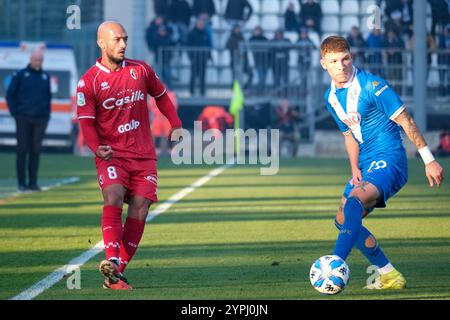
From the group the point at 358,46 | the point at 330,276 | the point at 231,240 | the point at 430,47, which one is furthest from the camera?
the point at 430,47

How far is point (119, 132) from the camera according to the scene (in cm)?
978

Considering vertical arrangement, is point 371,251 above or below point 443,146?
below

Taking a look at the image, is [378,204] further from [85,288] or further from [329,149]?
[329,149]

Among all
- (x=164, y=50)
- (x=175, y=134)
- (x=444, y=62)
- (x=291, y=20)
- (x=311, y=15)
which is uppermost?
(x=311, y=15)

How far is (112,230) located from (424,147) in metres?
2.30

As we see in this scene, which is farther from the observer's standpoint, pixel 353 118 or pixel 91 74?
pixel 91 74

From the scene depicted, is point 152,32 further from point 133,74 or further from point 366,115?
point 366,115

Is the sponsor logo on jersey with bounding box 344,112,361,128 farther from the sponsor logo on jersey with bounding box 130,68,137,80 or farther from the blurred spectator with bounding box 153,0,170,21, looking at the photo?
the blurred spectator with bounding box 153,0,170,21

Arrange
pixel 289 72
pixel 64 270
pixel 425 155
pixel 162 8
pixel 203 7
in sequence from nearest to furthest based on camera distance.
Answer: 1. pixel 425 155
2. pixel 64 270
3. pixel 289 72
4. pixel 203 7
5. pixel 162 8

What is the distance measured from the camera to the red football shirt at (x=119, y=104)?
966 cm

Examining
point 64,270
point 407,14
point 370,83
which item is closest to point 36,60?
point 64,270

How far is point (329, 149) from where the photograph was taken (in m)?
33.9
